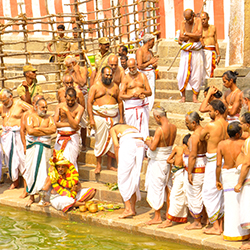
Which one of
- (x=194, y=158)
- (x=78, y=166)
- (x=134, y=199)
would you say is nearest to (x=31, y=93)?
(x=78, y=166)

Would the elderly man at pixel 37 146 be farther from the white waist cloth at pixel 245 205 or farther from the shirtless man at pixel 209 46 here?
the white waist cloth at pixel 245 205

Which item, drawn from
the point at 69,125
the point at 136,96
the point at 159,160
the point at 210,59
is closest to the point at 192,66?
the point at 210,59

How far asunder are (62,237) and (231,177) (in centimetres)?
266

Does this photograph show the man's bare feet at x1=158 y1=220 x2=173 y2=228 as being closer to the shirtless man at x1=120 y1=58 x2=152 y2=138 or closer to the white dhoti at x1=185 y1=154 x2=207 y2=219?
the white dhoti at x1=185 y1=154 x2=207 y2=219

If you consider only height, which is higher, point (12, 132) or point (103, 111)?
point (103, 111)

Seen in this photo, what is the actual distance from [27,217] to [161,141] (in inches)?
109

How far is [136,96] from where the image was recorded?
9148 millimetres

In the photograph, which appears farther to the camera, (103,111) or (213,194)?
(103,111)

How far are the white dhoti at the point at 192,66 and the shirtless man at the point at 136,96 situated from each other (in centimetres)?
111

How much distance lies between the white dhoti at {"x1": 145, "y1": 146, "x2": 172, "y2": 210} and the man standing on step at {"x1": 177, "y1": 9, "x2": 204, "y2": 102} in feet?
A: 8.96

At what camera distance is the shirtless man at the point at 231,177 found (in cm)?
668

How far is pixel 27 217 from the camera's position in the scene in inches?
347

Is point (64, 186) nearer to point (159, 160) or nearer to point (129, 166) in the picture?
point (129, 166)

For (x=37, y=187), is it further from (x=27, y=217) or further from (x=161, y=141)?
(x=161, y=141)
